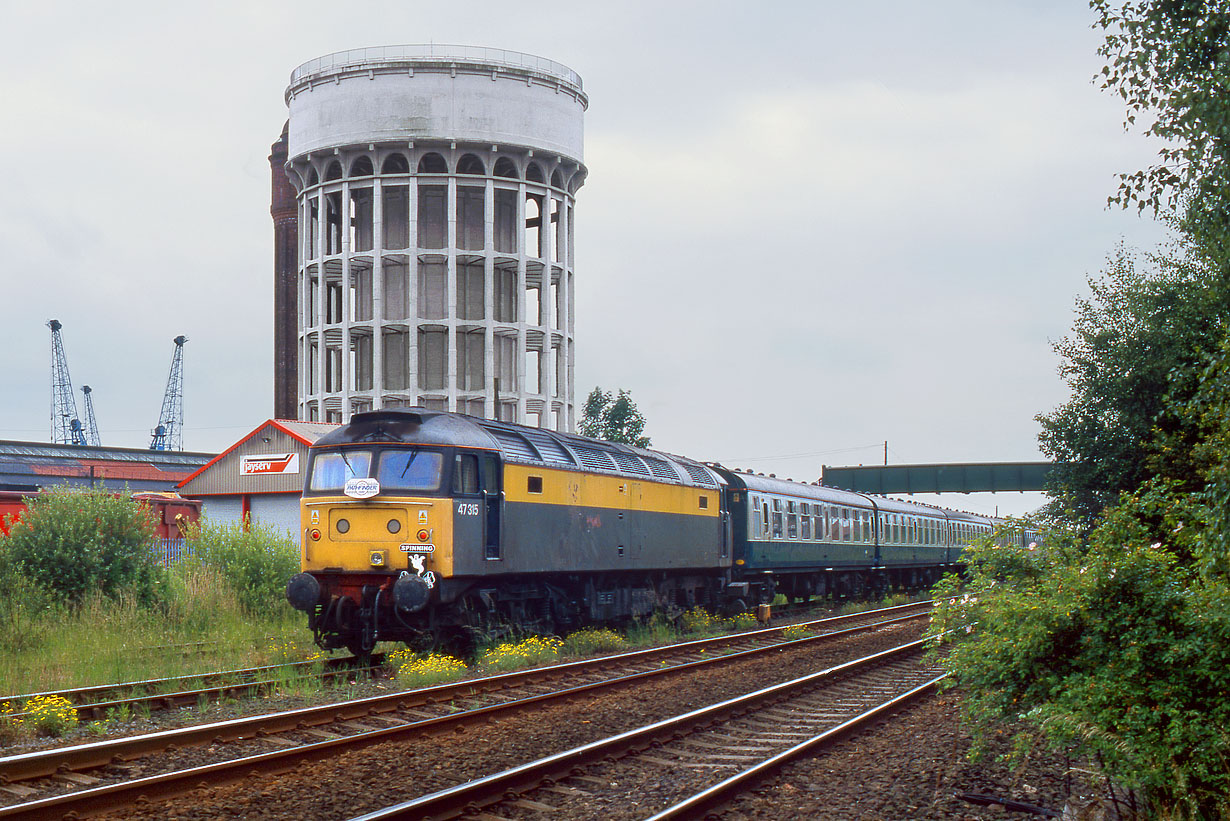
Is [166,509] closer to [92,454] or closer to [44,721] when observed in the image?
[44,721]

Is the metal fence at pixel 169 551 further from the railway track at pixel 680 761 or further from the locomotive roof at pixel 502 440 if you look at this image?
Answer: the railway track at pixel 680 761

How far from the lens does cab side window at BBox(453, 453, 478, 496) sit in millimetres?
17078

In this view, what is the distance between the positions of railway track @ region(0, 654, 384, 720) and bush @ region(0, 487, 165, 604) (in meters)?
6.13

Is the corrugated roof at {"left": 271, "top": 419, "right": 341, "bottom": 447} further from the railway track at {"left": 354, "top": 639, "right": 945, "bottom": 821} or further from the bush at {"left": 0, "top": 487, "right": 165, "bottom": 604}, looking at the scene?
the railway track at {"left": 354, "top": 639, "right": 945, "bottom": 821}

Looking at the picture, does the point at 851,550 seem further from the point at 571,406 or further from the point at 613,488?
the point at 571,406


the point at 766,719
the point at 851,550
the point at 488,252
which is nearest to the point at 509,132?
the point at 488,252

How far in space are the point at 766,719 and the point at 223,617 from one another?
12068 millimetres

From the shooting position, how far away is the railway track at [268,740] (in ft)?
29.6

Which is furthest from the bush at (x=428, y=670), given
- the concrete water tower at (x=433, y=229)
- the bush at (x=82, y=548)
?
the concrete water tower at (x=433, y=229)

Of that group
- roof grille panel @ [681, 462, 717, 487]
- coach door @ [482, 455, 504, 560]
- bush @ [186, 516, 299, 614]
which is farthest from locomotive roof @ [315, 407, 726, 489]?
bush @ [186, 516, 299, 614]

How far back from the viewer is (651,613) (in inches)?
993

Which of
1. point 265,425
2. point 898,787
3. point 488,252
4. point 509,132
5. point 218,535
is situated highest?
point 509,132

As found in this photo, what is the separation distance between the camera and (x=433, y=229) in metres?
53.0

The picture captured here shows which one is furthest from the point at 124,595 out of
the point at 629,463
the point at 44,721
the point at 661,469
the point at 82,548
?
the point at 661,469
